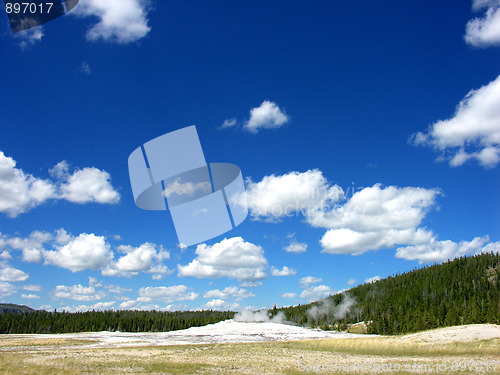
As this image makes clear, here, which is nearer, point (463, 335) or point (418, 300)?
point (463, 335)

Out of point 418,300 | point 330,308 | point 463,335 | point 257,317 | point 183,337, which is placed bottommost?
point 257,317

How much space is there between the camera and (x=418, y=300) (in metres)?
149

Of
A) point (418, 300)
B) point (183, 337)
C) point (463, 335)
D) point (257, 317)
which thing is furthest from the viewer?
point (257, 317)

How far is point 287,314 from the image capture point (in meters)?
176

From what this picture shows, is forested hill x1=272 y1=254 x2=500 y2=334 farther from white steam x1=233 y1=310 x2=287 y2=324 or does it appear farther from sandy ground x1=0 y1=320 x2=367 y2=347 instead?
sandy ground x1=0 y1=320 x2=367 y2=347

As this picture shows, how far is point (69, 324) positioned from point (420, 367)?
169 metres

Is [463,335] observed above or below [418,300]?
below

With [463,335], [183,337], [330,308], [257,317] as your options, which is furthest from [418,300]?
[463,335]

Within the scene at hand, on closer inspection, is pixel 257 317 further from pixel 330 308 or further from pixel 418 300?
pixel 418 300

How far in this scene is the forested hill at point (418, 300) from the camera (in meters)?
112

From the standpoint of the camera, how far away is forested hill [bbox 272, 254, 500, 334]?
112250mm

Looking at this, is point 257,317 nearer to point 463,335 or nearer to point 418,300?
point 418,300

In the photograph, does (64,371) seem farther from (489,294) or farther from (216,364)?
(489,294)

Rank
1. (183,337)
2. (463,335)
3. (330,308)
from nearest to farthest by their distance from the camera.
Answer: (463,335) < (183,337) < (330,308)
